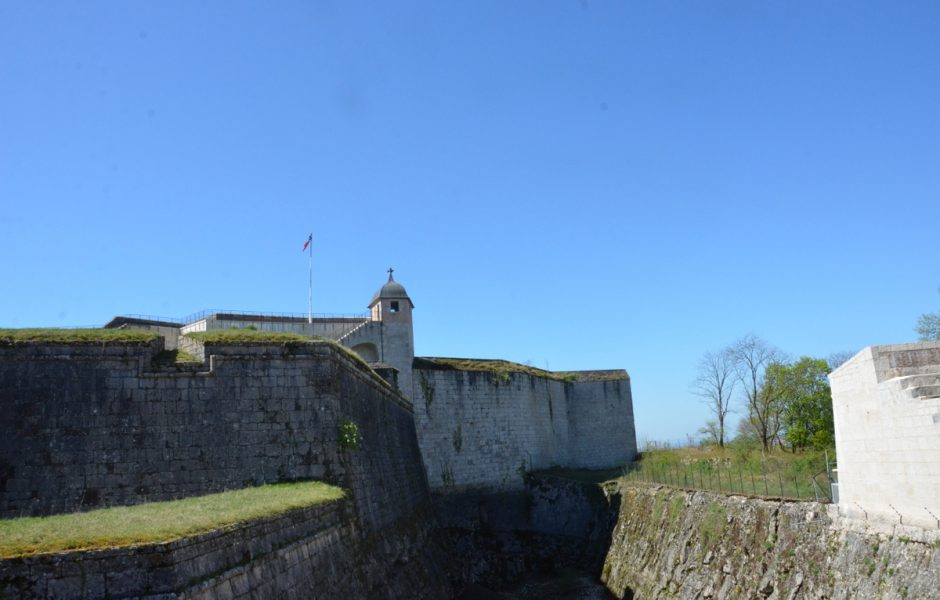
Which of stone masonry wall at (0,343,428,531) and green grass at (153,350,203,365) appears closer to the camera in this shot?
stone masonry wall at (0,343,428,531)

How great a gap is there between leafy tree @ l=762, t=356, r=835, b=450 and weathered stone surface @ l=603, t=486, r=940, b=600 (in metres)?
12.9

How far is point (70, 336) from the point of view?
14188 millimetres

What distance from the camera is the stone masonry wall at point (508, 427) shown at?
31.1 meters

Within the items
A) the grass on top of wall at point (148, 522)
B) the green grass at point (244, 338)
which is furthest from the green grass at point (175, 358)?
the grass on top of wall at point (148, 522)

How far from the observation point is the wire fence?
611 inches

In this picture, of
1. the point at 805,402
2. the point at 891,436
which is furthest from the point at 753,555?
the point at 805,402

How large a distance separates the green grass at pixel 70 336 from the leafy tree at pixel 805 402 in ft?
90.7

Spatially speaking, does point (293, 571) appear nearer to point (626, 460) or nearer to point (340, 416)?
point (340, 416)

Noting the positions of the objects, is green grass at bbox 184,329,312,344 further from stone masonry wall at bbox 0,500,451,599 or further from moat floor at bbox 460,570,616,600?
moat floor at bbox 460,570,616,600

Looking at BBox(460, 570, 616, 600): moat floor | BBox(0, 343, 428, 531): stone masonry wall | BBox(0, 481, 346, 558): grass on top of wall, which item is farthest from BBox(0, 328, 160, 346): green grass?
BBox(460, 570, 616, 600): moat floor

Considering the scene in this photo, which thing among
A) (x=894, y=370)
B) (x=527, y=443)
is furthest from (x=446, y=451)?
(x=894, y=370)

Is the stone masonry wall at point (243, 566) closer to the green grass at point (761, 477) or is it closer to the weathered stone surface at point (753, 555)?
the weathered stone surface at point (753, 555)

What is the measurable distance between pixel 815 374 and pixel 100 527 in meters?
34.7

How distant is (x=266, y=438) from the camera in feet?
46.6
